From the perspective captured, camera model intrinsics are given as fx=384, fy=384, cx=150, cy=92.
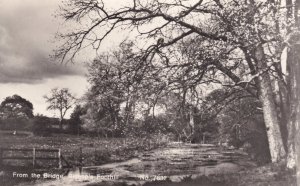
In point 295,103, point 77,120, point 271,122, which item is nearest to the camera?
point 295,103

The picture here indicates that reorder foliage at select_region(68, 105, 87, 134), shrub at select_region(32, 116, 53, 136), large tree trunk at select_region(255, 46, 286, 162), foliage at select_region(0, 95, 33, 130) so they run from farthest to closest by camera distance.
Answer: foliage at select_region(68, 105, 87, 134), shrub at select_region(32, 116, 53, 136), foliage at select_region(0, 95, 33, 130), large tree trunk at select_region(255, 46, 286, 162)

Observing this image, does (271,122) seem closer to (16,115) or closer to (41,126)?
(16,115)

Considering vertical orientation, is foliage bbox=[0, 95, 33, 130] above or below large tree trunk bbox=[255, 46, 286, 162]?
above

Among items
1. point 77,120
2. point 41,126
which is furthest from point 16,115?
point 77,120

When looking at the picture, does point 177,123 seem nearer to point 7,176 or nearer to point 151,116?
point 151,116

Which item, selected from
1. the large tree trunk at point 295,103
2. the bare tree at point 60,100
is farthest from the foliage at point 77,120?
the large tree trunk at point 295,103

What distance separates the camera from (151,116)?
12414 millimetres

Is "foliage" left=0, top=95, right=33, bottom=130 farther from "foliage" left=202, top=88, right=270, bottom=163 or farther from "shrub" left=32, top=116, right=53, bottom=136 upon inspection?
"foliage" left=202, top=88, right=270, bottom=163

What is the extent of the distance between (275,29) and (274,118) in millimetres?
4663

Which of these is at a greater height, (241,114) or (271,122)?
(241,114)

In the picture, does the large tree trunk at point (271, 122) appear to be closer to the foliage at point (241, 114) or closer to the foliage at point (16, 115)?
the foliage at point (241, 114)

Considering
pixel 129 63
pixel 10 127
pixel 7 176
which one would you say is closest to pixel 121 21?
pixel 129 63

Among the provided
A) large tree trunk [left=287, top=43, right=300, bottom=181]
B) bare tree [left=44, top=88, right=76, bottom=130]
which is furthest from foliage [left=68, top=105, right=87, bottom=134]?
large tree trunk [left=287, top=43, right=300, bottom=181]

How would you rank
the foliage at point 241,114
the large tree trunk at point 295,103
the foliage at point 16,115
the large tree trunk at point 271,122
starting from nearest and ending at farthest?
the large tree trunk at point 295,103 → the large tree trunk at point 271,122 → the foliage at point 241,114 → the foliage at point 16,115
